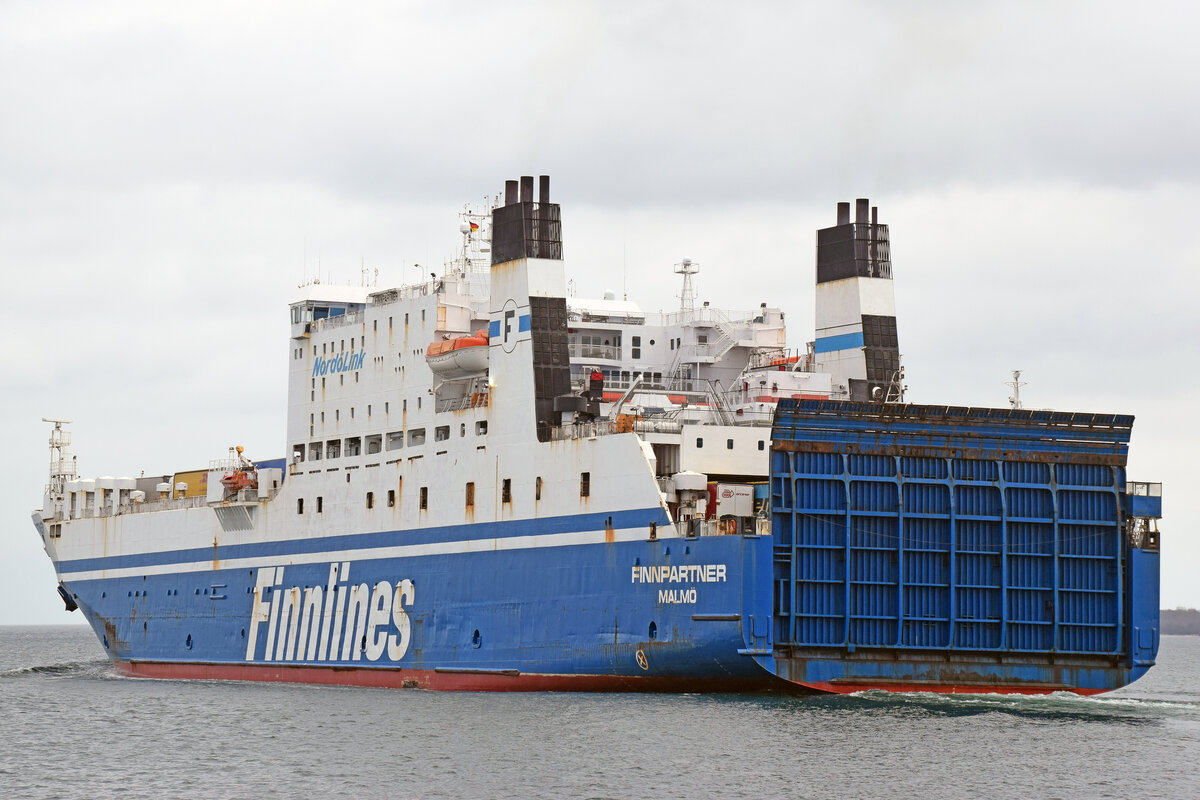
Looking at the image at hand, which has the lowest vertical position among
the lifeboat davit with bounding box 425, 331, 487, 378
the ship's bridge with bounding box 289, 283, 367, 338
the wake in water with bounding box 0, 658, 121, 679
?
the wake in water with bounding box 0, 658, 121, 679

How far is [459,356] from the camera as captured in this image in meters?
46.5

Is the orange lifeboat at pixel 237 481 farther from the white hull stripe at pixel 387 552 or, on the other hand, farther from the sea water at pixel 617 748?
the sea water at pixel 617 748

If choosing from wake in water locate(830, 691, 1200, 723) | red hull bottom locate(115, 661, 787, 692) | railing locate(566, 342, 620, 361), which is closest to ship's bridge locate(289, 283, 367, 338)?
railing locate(566, 342, 620, 361)

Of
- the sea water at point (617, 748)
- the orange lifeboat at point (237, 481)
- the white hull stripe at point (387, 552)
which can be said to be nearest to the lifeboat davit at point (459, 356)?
the white hull stripe at point (387, 552)

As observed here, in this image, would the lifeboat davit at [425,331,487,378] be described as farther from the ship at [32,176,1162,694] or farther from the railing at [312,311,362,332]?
the railing at [312,311,362,332]

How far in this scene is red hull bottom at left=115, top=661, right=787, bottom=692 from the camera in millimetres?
39781

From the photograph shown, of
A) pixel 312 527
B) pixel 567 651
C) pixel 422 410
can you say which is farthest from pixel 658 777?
pixel 312 527

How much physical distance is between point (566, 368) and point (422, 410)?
22.5 feet

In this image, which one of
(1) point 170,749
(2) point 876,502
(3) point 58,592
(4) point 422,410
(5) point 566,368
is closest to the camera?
(1) point 170,749

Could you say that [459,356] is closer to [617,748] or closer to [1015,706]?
[617,748]

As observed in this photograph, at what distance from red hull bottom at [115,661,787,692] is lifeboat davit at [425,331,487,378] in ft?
26.6

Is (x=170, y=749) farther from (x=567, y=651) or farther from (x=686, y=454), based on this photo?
(x=686, y=454)

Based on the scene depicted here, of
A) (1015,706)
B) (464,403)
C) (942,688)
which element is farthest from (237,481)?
(1015,706)

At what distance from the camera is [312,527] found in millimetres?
51875
